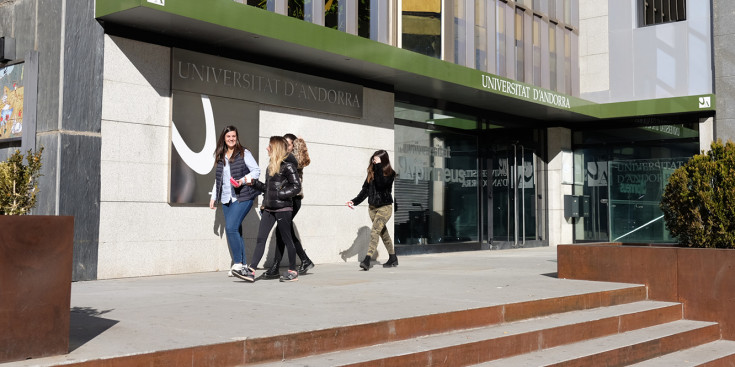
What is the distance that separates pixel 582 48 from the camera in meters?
20.2

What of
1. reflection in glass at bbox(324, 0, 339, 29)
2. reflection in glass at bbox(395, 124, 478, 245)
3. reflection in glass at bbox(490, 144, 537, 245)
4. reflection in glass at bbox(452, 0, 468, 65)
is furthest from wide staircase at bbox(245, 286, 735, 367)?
reflection in glass at bbox(490, 144, 537, 245)

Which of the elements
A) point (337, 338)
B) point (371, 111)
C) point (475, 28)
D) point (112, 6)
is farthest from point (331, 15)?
point (337, 338)

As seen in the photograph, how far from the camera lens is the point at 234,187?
363 inches

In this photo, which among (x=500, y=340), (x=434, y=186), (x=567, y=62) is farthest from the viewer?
(x=567, y=62)

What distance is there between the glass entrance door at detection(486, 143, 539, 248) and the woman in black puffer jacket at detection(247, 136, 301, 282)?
9.75 metres

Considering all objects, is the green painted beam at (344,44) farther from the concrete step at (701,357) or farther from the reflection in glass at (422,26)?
the concrete step at (701,357)

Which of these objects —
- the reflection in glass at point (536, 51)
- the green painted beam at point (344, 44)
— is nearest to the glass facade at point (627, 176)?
the green painted beam at point (344, 44)

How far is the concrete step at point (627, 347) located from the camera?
5.75 meters

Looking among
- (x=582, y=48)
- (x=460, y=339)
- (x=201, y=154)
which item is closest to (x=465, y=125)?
(x=582, y=48)

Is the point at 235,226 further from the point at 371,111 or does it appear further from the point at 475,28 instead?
the point at 475,28

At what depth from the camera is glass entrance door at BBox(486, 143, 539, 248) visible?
18047mm

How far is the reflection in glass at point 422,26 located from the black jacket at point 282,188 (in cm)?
583

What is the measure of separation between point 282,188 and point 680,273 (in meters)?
4.76

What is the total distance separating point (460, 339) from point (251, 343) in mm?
1805
